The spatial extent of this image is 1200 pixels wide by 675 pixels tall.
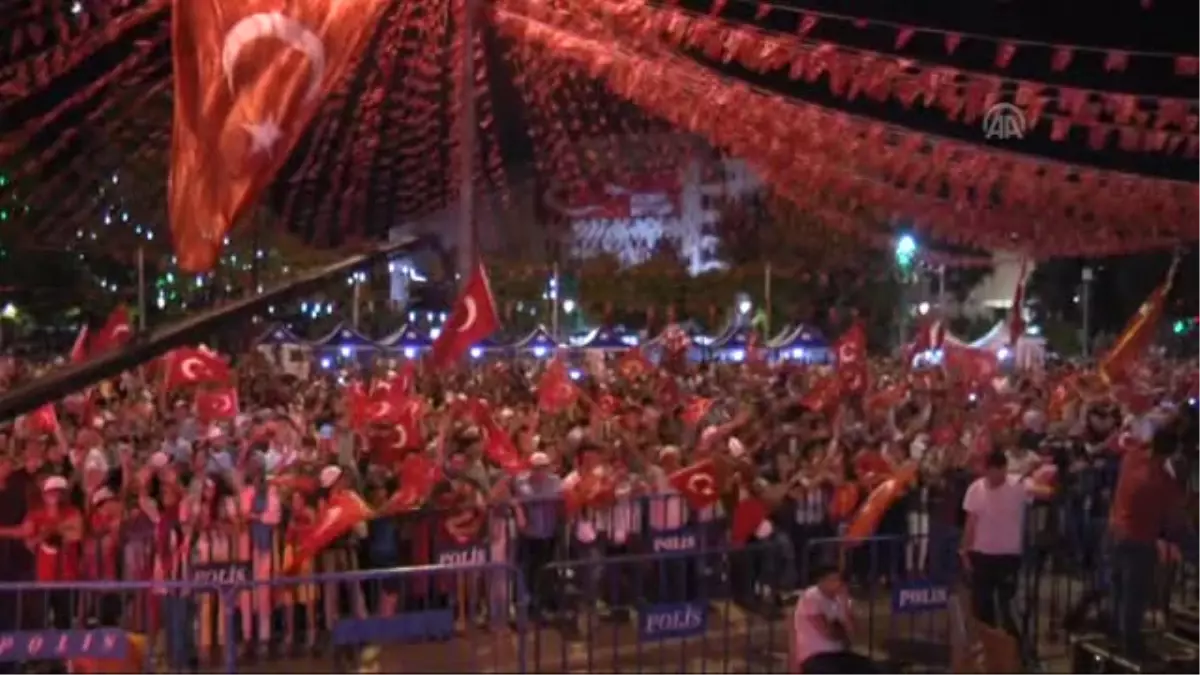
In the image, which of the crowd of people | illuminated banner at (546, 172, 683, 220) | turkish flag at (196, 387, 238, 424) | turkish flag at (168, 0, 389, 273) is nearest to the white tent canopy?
illuminated banner at (546, 172, 683, 220)

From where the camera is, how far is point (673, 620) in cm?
952

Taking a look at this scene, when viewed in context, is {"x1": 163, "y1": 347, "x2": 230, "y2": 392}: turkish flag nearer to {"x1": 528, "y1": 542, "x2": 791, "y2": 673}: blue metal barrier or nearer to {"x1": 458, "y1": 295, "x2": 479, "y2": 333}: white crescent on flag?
{"x1": 458, "y1": 295, "x2": 479, "y2": 333}: white crescent on flag

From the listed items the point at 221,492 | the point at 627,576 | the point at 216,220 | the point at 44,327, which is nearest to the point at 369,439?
the point at 221,492

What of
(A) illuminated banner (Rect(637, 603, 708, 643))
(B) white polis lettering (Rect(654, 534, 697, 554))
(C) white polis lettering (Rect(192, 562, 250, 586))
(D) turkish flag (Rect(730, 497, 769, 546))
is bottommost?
(A) illuminated banner (Rect(637, 603, 708, 643))

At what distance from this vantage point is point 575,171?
Answer: 48.1 metres

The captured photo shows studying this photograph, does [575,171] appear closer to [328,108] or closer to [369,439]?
[328,108]

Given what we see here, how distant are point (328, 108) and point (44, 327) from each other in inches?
974

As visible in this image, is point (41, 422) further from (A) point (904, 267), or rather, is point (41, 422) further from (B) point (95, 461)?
(A) point (904, 267)

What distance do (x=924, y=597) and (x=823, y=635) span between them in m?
2.41

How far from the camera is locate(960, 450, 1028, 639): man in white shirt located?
1084cm

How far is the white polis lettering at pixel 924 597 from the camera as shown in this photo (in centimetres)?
1103

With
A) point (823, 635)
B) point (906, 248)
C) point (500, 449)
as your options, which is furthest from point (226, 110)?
point (906, 248)

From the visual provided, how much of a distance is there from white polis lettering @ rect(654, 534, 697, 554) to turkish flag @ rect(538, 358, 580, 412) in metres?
6.07

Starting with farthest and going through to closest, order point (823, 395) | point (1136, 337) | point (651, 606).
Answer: point (1136, 337) < point (823, 395) < point (651, 606)
